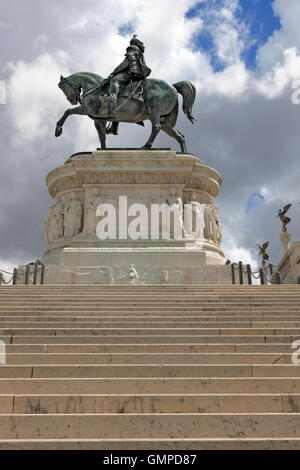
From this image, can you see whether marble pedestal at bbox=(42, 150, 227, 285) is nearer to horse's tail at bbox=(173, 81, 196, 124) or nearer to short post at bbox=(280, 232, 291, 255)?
horse's tail at bbox=(173, 81, 196, 124)

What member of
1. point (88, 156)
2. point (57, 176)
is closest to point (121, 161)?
point (88, 156)

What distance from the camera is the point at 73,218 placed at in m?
17.3

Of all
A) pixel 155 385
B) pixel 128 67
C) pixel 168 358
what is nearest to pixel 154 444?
pixel 155 385

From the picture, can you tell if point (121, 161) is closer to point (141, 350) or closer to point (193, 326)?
point (193, 326)

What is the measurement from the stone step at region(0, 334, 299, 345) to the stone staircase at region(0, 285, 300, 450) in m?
0.01

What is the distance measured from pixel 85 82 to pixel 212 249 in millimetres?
7919

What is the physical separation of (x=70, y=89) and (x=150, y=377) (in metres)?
15.6

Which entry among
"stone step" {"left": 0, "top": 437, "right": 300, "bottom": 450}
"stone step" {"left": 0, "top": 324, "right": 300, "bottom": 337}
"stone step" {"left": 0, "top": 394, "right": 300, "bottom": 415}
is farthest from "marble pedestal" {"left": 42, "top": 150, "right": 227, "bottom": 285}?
"stone step" {"left": 0, "top": 437, "right": 300, "bottom": 450}

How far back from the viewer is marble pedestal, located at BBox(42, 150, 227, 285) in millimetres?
15516

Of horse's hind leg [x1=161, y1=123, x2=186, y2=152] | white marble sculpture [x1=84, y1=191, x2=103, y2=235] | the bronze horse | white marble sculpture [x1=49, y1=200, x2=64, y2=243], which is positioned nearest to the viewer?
white marble sculpture [x1=84, y1=191, x2=103, y2=235]

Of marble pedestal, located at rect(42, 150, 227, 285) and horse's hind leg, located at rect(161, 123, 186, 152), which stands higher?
horse's hind leg, located at rect(161, 123, 186, 152)

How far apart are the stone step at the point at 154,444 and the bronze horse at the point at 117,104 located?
618 inches

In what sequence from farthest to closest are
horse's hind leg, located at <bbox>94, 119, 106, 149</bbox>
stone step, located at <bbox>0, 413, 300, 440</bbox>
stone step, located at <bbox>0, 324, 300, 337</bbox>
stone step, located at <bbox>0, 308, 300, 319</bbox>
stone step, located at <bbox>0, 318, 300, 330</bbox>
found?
horse's hind leg, located at <bbox>94, 119, 106, 149</bbox>
stone step, located at <bbox>0, 308, 300, 319</bbox>
stone step, located at <bbox>0, 318, 300, 330</bbox>
stone step, located at <bbox>0, 324, 300, 337</bbox>
stone step, located at <bbox>0, 413, 300, 440</bbox>

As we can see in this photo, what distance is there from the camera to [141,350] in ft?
19.6
